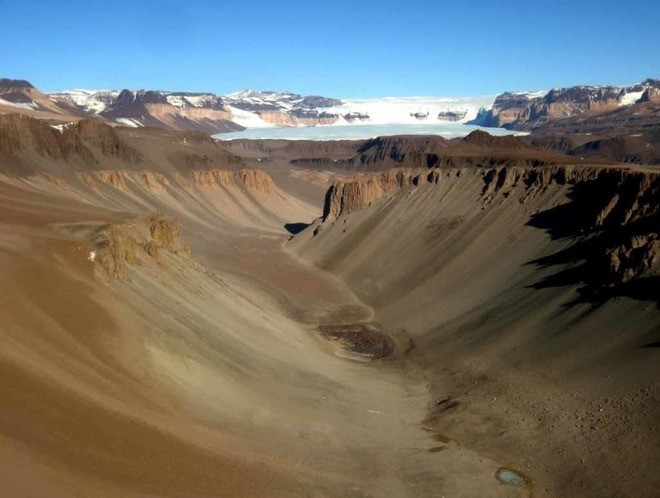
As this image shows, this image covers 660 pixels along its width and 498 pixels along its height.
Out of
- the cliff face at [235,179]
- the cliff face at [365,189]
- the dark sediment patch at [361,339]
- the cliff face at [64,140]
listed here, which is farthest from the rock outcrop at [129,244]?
the cliff face at [235,179]

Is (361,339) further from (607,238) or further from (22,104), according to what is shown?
(22,104)

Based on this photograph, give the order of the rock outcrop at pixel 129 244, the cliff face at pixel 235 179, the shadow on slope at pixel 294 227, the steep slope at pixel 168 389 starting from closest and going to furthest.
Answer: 1. the steep slope at pixel 168 389
2. the rock outcrop at pixel 129 244
3. the shadow on slope at pixel 294 227
4. the cliff face at pixel 235 179

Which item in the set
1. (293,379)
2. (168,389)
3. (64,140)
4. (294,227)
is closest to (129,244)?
(293,379)

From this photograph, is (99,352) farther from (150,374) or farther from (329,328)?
(329,328)

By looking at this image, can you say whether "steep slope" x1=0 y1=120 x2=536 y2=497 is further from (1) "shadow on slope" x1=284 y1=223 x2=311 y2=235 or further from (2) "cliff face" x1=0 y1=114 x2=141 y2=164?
(1) "shadow on slope" x1=284 y1=223 x2=311 y2=235

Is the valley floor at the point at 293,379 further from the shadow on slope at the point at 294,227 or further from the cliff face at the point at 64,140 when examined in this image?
the cliff face at the point at 64,140

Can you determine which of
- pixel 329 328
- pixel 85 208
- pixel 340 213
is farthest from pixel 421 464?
pixel 340 213

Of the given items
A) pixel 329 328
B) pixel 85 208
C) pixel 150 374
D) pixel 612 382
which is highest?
pixel 85 208
